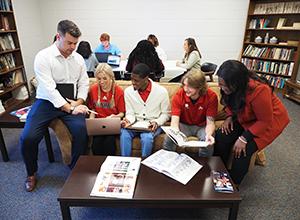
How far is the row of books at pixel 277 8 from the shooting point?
4.22 metres

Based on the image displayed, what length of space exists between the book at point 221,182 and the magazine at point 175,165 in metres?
0.13

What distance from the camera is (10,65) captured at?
3818mm

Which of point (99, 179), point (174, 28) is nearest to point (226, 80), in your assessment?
point (99, 179)

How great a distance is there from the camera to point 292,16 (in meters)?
4.39

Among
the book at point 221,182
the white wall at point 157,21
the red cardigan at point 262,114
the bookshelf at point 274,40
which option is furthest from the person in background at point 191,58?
the book at point 221,182

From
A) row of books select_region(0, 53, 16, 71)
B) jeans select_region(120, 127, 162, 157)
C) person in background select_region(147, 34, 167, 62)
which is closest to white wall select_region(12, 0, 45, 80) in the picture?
row of books select_region(0, 53, 16, 71)

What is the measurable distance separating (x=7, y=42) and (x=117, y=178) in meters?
3.50

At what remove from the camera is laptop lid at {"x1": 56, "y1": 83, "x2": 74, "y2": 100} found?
6.70ft

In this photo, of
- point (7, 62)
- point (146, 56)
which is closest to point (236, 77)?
point (146, 56)

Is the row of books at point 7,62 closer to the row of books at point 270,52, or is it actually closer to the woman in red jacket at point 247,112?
the woman in red jacket at point 247,112

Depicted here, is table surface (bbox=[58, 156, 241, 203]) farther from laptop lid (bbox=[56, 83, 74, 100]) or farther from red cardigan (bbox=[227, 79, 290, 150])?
laptop lid (bbox=[56, 83, 74, 100])

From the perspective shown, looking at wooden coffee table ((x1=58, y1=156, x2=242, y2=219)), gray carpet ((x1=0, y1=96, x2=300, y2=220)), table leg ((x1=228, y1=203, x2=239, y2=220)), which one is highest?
wooden coffee table ((x1=58, y1=156, x2=242, y2=219))

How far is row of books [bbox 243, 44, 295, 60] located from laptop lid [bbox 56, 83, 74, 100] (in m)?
4.20

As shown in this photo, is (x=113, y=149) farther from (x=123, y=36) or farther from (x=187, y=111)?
(x=123, y=36)
